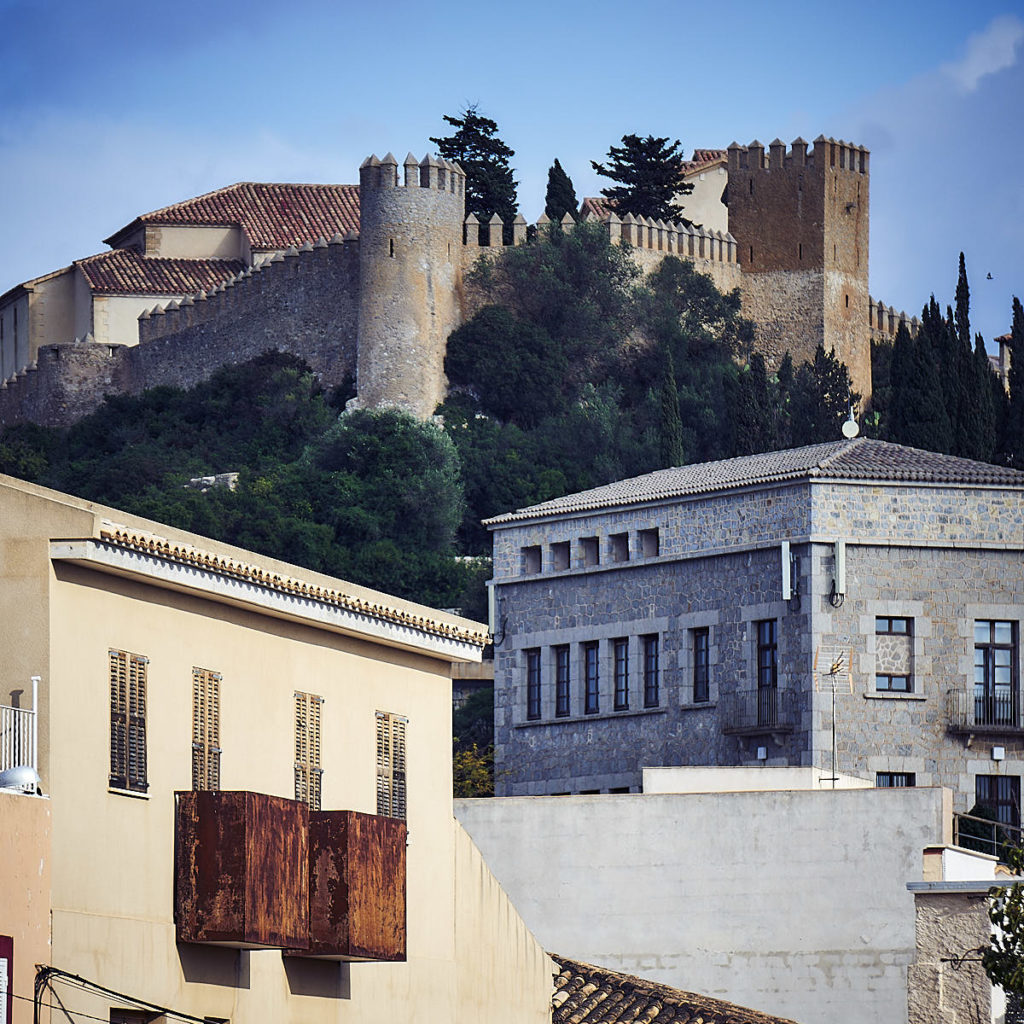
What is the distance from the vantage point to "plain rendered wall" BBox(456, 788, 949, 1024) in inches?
1309

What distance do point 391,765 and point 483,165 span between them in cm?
5845

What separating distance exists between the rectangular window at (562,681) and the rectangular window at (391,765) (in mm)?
23797

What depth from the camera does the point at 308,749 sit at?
22766mm

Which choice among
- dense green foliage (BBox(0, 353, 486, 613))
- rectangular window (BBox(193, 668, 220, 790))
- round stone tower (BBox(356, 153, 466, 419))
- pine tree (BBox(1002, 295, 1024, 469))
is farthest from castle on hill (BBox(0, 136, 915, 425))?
rectangular window (BBox(193, 668, 220, 790))

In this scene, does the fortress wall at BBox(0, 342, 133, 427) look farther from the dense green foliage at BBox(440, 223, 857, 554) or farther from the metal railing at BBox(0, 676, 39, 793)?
the metal railing at BBox(0, 676, 39, 793)

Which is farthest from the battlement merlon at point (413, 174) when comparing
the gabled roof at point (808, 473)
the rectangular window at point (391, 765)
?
the rectangular window at point (391, 765)

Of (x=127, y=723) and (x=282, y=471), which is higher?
(x=282, y=471)

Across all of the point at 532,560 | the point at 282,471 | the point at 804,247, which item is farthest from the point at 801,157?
the point at 532,560

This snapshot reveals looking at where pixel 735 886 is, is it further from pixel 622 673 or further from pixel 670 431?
pixel 670 431

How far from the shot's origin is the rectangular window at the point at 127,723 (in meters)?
19.6

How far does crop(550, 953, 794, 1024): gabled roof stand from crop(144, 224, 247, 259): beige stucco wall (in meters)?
61.9

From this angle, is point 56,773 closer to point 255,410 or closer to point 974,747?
point 974,747

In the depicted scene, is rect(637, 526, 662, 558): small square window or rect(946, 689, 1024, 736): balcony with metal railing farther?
rect(637, 526, 662, 558): small square window

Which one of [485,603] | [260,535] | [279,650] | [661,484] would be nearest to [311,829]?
[279,650]
